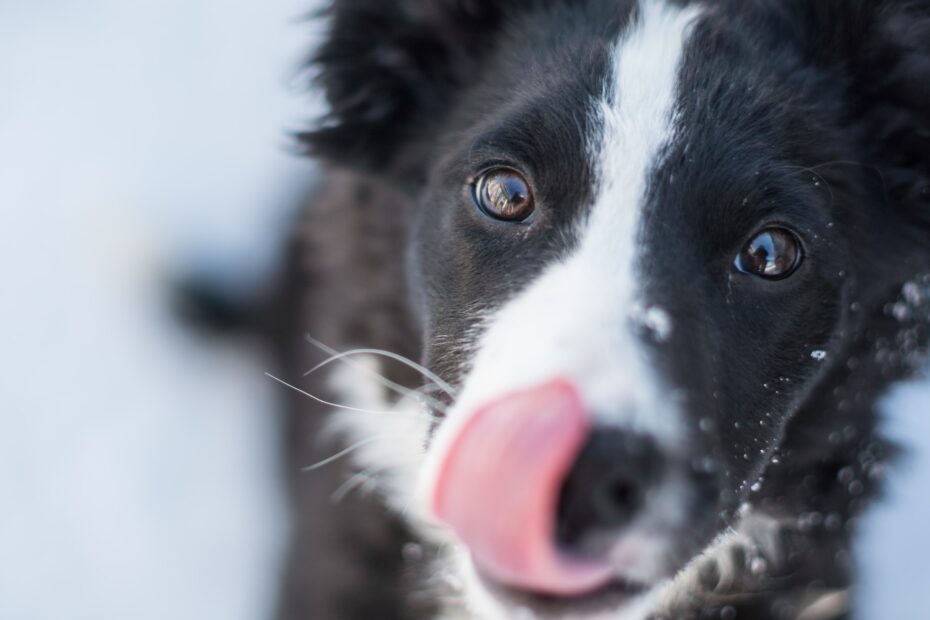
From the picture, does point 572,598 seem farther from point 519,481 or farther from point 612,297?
point 612,297

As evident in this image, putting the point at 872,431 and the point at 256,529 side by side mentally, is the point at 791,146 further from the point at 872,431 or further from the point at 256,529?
the point at 256,529

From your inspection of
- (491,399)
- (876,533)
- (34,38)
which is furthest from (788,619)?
(34,38)

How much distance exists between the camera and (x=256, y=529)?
10.9ft

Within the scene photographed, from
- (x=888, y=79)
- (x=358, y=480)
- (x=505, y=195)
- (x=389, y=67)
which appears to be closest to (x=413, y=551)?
(x=358, y=480)

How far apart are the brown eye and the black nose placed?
58 cm

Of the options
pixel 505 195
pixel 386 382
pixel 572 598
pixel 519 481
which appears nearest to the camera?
pixel 519 481

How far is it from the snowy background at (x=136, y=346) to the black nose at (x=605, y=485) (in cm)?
169

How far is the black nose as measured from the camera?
1262mm

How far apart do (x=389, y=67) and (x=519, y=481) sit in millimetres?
1193

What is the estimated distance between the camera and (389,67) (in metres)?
2.13

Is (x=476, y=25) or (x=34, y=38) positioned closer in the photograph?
(x=476, y=25)

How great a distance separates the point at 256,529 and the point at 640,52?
88.9 inches

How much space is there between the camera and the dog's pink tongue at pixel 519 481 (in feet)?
4.10

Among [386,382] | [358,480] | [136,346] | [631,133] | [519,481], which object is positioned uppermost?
[631,133]
